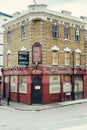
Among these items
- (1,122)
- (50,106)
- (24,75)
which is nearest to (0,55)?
(24,75)

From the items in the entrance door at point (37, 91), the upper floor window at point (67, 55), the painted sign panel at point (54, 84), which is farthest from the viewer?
the upper floor window at point (67, 55)

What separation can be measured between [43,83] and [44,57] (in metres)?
3.09

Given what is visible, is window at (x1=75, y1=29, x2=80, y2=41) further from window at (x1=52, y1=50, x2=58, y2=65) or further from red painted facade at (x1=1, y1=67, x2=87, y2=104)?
window at (x1=52, y1=50, x2=58, y2=65)

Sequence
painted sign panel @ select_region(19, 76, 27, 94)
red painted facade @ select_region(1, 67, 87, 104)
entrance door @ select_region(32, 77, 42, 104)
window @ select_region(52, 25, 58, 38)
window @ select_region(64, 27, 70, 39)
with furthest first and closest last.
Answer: window @ select_region(64, 27, 70, 39) → window @ select_region(52, 25, 58, 38) → painted sign panel @ select_region(19, 76, 27, 94) → entrance door @ select_region(32, 77, 42, 104) → red painted facade @ select_region(1, 67, 87, 104)

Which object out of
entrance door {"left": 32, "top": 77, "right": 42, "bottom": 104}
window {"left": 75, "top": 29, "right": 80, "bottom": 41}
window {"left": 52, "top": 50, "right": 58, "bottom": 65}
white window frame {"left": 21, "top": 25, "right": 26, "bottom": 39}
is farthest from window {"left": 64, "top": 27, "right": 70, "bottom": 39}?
entrance door {"left": 32, "top": 77, "right": 42, "bottom": 104}

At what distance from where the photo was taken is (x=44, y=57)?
3195 centimetres

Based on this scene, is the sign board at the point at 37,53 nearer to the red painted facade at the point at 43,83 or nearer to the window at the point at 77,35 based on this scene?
the red painted facade at the point at 43,83

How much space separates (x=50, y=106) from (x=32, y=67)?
5.13 metres

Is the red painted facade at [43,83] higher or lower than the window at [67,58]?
lower

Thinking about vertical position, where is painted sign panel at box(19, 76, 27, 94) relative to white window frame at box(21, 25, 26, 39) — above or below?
below

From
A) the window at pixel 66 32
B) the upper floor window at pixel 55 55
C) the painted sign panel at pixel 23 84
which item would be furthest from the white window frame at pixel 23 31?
the window at pixel 66 32

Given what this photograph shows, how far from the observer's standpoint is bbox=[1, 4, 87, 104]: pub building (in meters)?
31.8

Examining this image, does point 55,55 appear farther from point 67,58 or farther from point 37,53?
point 37,53

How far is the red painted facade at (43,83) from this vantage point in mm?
31672
